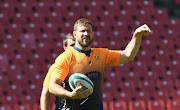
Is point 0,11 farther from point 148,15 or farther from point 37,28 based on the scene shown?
point 148,15

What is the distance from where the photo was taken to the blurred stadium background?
9773mm

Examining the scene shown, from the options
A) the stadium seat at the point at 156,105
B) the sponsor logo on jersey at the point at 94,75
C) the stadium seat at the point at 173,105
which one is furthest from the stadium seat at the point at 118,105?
the sponsor logo on jersey at the point at 94,75

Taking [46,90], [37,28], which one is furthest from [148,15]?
[46,90]

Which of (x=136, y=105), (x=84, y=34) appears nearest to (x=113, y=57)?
Result: (x=84, y=34)

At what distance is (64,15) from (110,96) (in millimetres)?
3462

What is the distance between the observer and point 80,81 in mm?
2693

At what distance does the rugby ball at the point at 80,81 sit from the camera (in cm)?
270

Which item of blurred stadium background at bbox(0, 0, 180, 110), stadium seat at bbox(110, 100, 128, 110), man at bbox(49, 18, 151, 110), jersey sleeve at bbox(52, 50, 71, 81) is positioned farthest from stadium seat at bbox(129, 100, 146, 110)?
jersey sleeve at bbox(52, 50, 71, 81)

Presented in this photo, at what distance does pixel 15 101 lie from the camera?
9375 millimetres

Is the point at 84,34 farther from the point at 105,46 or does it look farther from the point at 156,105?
the point at 105,46

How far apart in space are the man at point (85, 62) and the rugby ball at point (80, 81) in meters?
0.05

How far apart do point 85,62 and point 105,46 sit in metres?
8.02

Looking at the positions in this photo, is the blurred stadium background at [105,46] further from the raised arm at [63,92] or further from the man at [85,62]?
the raised arm at [63,92]

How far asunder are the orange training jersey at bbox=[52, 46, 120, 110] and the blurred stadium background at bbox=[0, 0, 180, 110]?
237 inches
